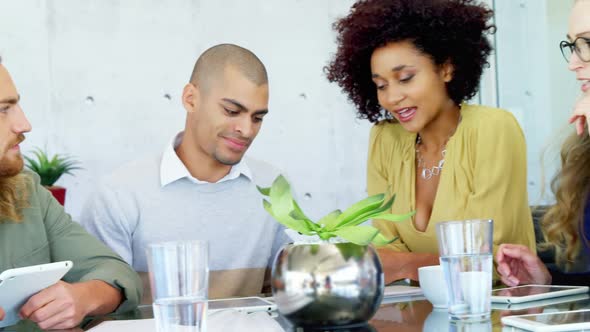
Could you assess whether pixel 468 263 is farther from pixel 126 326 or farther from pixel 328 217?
pixel 126 326

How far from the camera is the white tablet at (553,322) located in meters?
1.01

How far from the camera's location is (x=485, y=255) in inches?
44.1

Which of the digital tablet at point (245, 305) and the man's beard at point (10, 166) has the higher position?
the man's beard at point (10, 166)

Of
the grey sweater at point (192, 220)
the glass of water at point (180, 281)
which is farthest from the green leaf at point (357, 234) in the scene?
the grey sweater at point (192, 220)

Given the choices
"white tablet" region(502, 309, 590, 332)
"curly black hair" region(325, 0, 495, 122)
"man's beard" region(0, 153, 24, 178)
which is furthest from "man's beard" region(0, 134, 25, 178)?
"white tablet" region(502, 309, 590, 332)

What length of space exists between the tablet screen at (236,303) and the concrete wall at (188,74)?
313cm

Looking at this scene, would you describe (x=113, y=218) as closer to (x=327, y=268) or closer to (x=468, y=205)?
(x=468, y=205)

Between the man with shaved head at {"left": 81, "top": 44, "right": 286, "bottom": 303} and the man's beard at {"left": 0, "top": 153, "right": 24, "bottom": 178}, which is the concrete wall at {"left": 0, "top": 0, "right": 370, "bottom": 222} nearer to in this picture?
the man with shaved head at {"left": 81, "top": 44, "right": 286, "bottom": 303}

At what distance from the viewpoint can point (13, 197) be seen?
182 centimetres

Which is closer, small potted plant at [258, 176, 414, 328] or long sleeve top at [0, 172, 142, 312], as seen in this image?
small potted plant at [258, 176, 414, 328]

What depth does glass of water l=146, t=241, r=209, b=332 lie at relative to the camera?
984mm

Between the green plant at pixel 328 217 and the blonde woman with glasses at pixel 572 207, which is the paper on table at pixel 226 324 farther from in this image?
the blonde woman with glasses at pixel 572 207

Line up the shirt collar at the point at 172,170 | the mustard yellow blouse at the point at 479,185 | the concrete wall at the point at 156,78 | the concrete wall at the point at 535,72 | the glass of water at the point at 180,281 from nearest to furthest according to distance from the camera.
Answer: the glass of water at the point at 180,281, the mustard yellow blouse at the point at 479,185, the shirt collar at the point at 172,170, the concrete wall at the point at 535,72, the concrete wall at the point at 156,78

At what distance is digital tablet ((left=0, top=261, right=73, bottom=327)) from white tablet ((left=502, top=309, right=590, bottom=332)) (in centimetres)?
73
